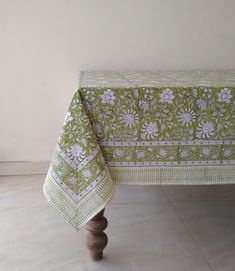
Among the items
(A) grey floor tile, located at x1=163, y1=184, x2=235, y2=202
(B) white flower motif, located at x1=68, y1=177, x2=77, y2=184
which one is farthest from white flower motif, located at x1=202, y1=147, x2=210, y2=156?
(A) grey floor tile, located at x1=163, y1=184, x2=235, y2=202

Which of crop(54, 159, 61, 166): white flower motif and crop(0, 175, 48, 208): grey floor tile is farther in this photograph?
crop(0, 175, 48, 208): grey floor tile

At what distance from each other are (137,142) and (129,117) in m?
0.10

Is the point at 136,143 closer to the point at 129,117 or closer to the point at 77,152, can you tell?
the point at 129,117

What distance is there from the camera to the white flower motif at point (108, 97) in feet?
3.78

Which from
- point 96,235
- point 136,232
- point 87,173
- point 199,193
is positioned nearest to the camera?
point 87,173

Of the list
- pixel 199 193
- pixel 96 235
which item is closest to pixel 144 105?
pixel 96 235

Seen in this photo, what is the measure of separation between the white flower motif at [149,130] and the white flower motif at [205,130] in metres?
0.16

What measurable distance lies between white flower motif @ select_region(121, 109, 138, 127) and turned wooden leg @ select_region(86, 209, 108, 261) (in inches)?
13.8

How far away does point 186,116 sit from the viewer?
3.90 feet

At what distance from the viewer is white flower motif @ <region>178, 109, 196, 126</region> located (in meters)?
1.18

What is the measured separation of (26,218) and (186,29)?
1.48 meters

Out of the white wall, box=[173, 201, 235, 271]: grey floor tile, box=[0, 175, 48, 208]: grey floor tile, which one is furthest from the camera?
the white wall

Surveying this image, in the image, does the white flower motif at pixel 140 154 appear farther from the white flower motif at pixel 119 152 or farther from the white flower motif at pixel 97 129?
the white flower motif at pixel 97 129

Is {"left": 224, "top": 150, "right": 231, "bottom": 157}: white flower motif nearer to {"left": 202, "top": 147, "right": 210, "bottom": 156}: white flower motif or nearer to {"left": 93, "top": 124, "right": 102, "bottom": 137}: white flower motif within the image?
{"left": 202, "top": 147, "right": 210, "bottom": 156}: white flower motif
